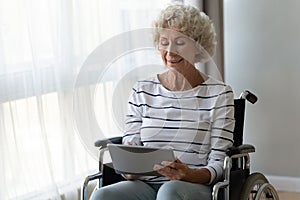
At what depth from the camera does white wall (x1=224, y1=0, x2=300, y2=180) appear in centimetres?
312

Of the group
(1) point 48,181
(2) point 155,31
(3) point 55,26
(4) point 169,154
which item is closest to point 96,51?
(3) point 55,26

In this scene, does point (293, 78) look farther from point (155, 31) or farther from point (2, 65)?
point (2, 65)

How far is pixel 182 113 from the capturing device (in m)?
2.14

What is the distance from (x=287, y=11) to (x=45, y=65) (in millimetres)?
1417

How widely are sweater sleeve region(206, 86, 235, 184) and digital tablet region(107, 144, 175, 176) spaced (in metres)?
0.23

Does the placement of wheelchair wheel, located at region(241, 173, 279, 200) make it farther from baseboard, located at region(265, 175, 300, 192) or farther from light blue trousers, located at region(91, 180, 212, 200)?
baseboard, located at region(265, 175, 300, 192)

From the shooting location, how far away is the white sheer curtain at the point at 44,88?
7.70ft

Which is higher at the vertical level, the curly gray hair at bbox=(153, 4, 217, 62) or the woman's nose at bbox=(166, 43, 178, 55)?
the curly gray hair at bbox=(153, 4, 217, 62)

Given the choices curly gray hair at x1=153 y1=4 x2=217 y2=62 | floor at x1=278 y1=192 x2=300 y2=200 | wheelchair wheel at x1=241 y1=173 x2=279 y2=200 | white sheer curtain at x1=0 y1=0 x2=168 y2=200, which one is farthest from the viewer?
floor at x1=278 y1=192 x2=300 y2=200

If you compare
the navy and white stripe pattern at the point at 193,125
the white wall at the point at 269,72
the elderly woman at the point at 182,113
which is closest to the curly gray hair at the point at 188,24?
the elderly woman at the point at 182,113

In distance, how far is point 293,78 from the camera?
10.3ft

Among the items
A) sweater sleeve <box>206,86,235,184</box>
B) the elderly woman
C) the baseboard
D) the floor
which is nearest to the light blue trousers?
the elderly woman

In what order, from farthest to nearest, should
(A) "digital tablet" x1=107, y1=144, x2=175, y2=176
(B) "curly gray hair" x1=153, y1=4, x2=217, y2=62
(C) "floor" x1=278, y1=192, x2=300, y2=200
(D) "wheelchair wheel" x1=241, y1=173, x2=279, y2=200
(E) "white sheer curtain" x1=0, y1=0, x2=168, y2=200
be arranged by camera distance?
(C) "floor" x1=278, y1=192, x2=300, y2=200 → (E) "white sheer curtain" x1=0, y1=0, x2=168, y2=200 → (B) "curly gray hair" x1=153, y1=4, x2=217, y2=62 → (D) "wheelchair wheel" x1=241, y1=173, x2=279, y2=200 → (A) "digital tablet" x1=107, y1=144, x2=175, y2=176

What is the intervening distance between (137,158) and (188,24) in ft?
1.95
